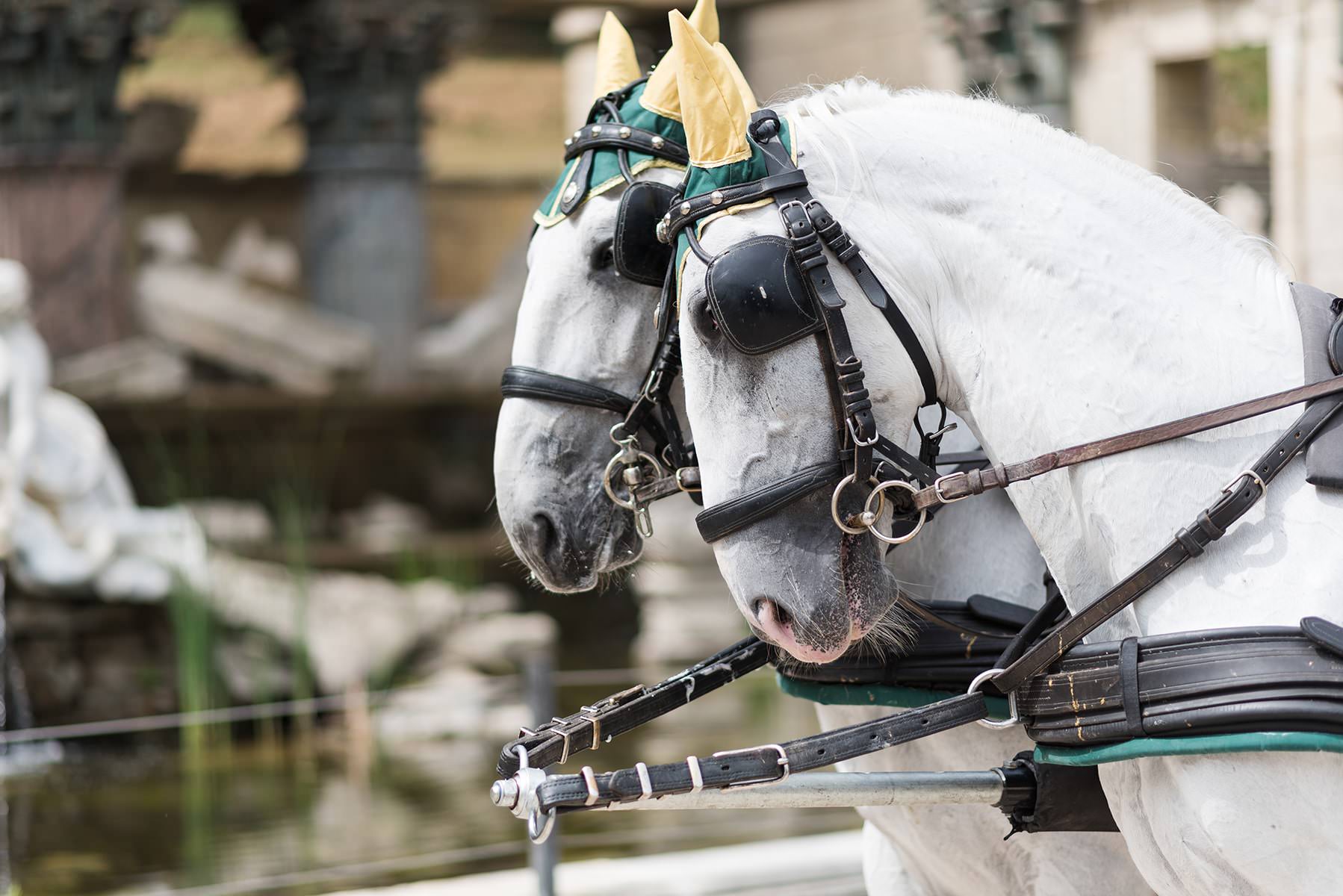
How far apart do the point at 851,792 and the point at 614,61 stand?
1344mm

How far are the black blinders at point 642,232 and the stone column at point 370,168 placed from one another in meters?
7.92

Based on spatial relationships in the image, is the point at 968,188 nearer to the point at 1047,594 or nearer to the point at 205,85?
the point at 1047,594

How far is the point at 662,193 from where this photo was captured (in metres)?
2.23

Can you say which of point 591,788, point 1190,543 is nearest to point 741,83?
point 1190,543

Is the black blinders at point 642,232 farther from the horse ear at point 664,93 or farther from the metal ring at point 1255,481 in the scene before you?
the metal ring at point 1255,481

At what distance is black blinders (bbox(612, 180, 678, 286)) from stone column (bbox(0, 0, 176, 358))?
7.21 metres

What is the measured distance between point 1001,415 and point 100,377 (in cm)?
766

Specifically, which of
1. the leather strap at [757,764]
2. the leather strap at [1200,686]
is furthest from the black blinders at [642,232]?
the leather strap at [1200,686]

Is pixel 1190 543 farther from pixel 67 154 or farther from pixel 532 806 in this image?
pixel 67 154

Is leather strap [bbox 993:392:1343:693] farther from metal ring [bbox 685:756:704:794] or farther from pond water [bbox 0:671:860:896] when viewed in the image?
pond water [bbox 0:671:860:896]

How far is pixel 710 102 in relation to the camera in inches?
65.4

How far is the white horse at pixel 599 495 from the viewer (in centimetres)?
217

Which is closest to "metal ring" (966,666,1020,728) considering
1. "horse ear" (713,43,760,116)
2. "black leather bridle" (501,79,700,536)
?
"black leather bridle" (501,79,700,536)

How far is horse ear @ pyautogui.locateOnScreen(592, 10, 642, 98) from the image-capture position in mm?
2545
